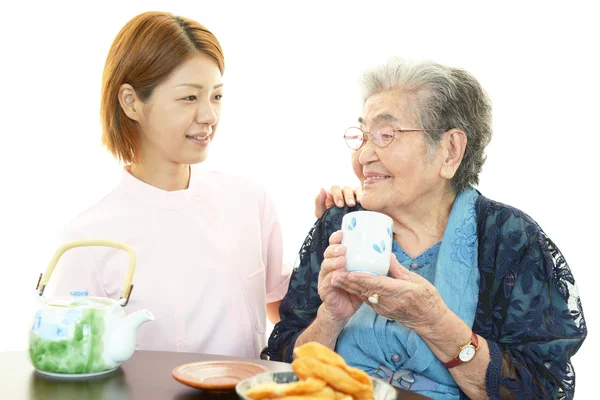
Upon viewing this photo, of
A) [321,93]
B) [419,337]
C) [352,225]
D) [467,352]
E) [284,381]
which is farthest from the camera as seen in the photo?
[321,93]

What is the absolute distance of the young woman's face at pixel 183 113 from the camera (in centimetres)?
209

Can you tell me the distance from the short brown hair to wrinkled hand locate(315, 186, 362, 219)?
0.52 metres

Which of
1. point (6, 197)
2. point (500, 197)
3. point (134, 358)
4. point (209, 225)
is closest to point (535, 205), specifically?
point (500, 197)

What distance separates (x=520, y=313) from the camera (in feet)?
5.76

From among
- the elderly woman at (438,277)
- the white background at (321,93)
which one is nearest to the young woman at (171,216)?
the elderly woman at (438,277)

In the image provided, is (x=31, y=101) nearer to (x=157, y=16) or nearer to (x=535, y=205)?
(x=157, y=16)

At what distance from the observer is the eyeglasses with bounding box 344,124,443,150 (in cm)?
189

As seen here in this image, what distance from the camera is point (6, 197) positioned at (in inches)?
120

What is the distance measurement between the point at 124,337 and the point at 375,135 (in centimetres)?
83

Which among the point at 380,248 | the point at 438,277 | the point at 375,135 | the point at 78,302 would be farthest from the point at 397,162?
the point at 78,302

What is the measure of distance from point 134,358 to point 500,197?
77.7 inches

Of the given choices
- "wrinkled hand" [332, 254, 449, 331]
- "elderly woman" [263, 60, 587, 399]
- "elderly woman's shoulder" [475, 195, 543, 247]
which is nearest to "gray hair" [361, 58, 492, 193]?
"elderly woman" [263, 60, 587, 399]

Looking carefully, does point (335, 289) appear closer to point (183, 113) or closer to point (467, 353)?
point (467, 353)

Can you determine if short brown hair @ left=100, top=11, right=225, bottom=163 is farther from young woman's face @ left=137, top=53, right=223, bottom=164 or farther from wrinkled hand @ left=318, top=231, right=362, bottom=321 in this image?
wrinkled hand @ left=318, top=231, right=362, bottom=321
